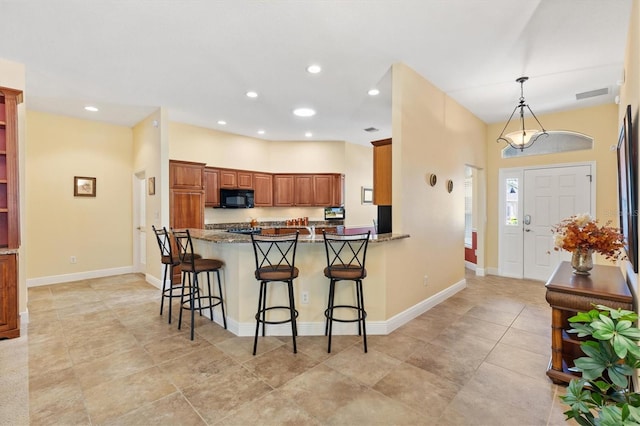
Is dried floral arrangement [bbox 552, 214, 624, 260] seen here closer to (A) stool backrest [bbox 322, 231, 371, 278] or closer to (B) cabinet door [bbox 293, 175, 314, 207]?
(A) stool backrest [bbox 322, 231, 371, 278]

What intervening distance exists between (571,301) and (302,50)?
3.23 m

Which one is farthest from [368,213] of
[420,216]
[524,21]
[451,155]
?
[524,21]

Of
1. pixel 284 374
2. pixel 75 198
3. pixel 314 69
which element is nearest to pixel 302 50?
pixel 314 69

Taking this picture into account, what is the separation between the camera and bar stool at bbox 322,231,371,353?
2.76 metres

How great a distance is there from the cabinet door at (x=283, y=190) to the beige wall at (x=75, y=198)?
2980 mm

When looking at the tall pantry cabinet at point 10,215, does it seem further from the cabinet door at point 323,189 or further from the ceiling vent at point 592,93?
the ceiling vent at point 592,93

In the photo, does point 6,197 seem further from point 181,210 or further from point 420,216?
point 420,216

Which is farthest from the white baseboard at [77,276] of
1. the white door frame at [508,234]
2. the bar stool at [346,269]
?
the white door frame at [508,234]

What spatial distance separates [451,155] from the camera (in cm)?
448

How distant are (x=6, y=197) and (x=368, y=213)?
675cm

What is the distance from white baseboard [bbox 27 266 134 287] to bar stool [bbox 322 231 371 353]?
15.9 ft

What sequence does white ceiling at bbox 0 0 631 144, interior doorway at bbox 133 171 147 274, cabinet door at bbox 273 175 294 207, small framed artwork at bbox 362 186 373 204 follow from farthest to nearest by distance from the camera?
small framed artwork at bbox 362 186 373 204, cabinet door at bbox 273 175 294 207, interior doorway at bbox 133 171 147 274, white ceiling at bbox 0 0 631 144

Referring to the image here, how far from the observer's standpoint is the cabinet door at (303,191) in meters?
7.23

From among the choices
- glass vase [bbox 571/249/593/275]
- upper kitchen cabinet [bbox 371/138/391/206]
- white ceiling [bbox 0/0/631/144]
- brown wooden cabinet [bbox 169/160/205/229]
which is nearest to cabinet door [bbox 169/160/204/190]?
brown wooden cabinet [bbox 169/160/205/229]
